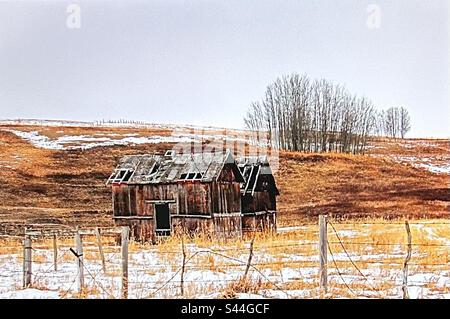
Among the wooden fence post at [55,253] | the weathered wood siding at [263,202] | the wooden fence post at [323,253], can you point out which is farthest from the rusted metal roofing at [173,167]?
the wooden fence post at [323,253]

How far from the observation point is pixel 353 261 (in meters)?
5.11

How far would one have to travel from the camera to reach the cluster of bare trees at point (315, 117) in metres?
5.02

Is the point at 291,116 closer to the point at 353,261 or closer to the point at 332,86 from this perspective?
the point at 332,86

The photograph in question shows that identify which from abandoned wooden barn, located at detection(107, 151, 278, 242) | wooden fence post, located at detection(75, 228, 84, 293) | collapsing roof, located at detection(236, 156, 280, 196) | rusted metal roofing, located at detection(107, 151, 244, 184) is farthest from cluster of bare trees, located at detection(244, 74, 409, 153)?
wooden fence post, located at detection(75, 228, 84, 293)

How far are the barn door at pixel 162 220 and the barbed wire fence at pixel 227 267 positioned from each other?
1.00 feet

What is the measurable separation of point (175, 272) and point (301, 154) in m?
1.38

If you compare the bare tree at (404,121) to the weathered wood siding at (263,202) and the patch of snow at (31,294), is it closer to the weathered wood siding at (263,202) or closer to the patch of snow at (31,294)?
the weathered wood siding at (263,202)

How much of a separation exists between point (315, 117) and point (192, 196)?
1549 millimetres

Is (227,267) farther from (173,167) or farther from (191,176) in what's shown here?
(191,176)

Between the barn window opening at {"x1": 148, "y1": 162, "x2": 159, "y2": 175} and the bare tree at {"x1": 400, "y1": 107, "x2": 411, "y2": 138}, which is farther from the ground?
the bare tree at {"x1": 400, "y1": 107, "x2": 411, "y2": 138}

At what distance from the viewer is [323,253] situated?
4801mm

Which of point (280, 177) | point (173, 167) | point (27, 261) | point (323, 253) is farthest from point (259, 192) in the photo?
point (27, 261)

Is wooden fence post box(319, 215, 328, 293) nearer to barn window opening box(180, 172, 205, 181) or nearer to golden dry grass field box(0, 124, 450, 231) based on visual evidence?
golden dry grass field box(0, 124, 450, 231)

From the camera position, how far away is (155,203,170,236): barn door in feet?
19.8
